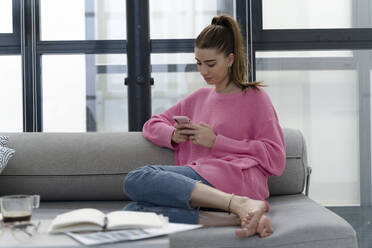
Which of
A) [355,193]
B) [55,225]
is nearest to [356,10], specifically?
[355,193]

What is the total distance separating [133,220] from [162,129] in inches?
41.1

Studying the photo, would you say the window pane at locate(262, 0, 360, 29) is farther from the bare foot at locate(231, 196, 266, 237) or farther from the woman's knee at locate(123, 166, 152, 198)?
the bare foot at locate(231, 196, 266, 237)

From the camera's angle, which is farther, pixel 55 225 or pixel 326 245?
pixel 326 245

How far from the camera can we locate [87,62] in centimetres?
354

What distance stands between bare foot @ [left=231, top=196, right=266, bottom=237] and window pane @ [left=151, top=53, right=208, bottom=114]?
1.90 meters

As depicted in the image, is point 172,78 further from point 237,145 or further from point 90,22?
point 237,145

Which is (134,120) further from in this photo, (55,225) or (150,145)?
(55,225)

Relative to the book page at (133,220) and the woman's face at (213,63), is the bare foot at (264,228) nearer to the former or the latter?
the book page at (133,220)

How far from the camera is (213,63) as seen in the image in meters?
2.12

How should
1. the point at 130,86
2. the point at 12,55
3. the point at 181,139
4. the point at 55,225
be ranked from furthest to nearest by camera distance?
the point at 12,55 → the point at 130,86 → the point at 181,139 → the point at 55,225

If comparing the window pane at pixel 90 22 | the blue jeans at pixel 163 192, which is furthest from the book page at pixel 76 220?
the window pane at pixel 90 22

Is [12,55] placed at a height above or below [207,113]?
above

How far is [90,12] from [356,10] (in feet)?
5.54

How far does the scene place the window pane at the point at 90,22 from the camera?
354cm
